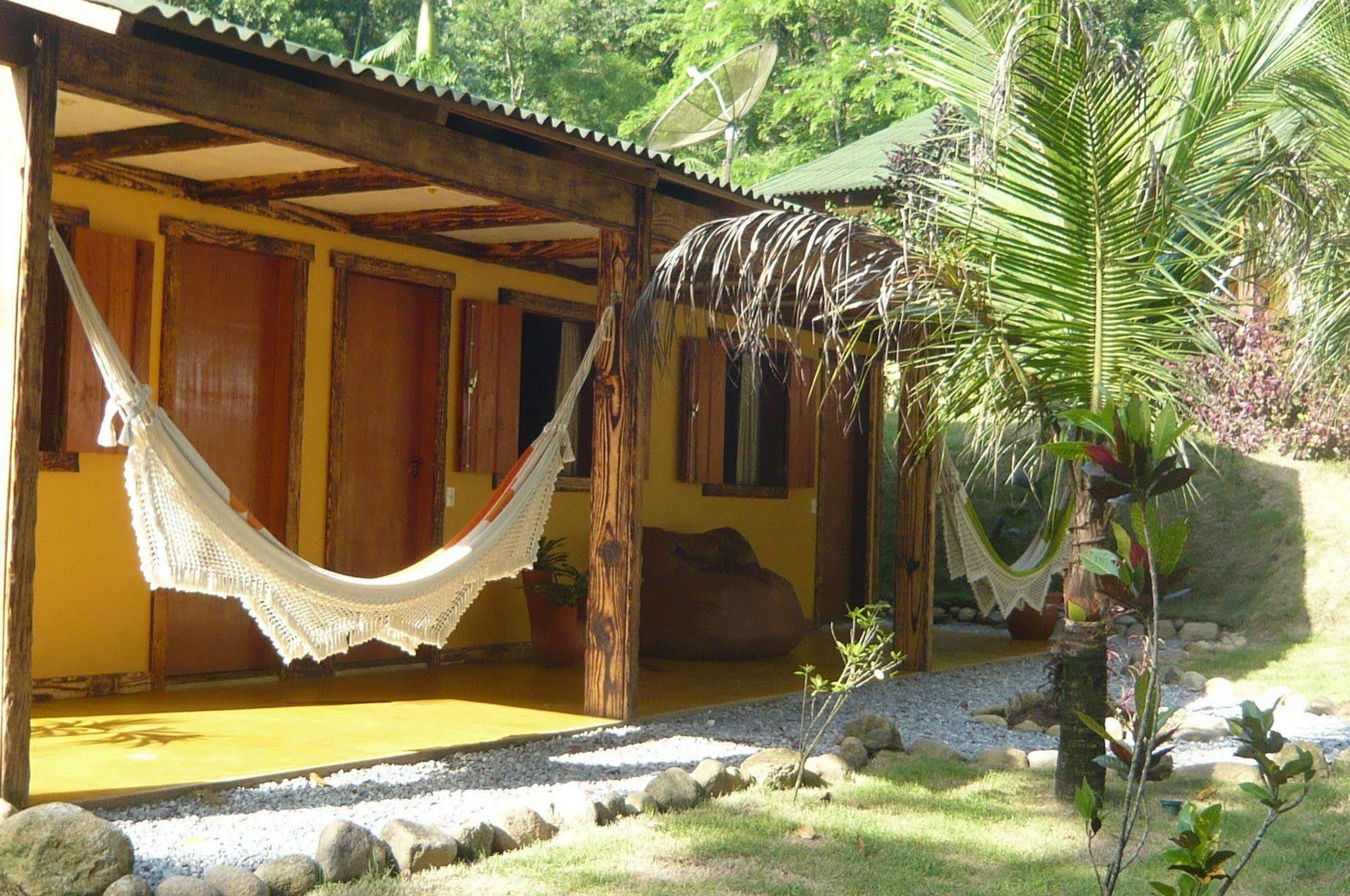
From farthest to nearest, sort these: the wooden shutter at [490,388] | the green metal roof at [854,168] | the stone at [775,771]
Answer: the green metal roof at [854,168] → the wooden shutter at [490,388] → the stone at [775,771]

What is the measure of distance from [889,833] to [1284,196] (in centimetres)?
238

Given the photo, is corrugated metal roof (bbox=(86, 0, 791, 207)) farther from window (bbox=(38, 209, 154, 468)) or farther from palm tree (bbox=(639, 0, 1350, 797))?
window (bbox=(38, 209, 154, 468))

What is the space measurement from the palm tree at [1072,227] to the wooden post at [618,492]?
→ 812 mm

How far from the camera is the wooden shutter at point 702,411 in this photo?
8.20 m

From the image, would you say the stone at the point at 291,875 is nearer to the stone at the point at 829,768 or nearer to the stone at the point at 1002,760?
the stone at the point at 829,768

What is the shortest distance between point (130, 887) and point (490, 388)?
4.15 m

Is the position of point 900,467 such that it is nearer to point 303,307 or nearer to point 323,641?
point 303,307

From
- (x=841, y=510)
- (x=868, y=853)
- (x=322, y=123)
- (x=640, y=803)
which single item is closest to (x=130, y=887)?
(x=640, y=803)

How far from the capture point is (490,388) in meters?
6.77

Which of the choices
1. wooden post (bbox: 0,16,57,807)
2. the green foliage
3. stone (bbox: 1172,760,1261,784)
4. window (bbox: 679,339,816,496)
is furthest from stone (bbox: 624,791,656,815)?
the green foliage

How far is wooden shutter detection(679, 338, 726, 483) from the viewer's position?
8195 millimetres

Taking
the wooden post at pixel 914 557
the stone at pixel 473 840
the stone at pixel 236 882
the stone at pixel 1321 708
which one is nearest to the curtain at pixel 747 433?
the wooden post at pixel 914 557

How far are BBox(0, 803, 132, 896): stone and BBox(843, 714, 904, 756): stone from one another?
2.78 m

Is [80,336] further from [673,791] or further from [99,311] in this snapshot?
[673,791]
